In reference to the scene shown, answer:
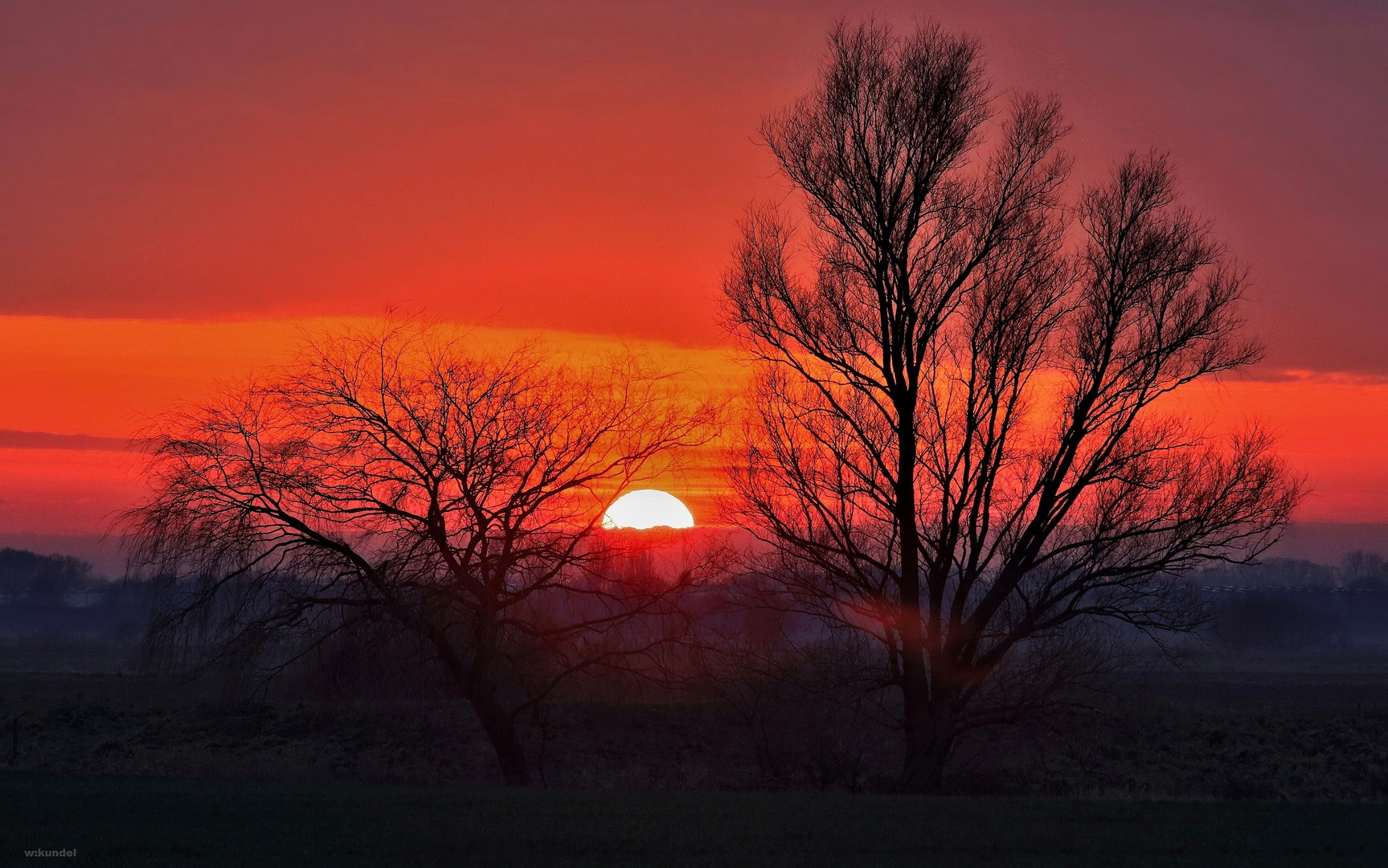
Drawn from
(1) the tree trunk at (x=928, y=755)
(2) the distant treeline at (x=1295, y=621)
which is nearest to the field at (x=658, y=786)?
(1) the tree trunk at (x=928, y=755)

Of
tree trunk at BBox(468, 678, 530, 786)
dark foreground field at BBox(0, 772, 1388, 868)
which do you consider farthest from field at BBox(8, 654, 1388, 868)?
tree trunk at BBox(468, 678, 530, 786)

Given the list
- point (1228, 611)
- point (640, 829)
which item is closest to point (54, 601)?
point (1228, 611)

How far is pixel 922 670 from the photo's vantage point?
18.6 metres

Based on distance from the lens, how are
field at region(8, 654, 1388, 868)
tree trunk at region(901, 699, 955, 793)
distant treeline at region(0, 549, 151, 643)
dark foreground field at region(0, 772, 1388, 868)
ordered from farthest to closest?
distant treeline at region(0, 549, 151, 643)
tree trunk at region(901, 699, 955, 793)
field at region(8, 654, 1388, 868)
dark foreground field at region(0, 772, 1388, 868)

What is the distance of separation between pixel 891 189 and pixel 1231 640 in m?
109

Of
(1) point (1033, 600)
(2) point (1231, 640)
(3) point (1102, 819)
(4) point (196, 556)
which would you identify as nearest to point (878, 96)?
(1) point (1033, 600)

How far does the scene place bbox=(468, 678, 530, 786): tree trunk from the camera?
19.5m

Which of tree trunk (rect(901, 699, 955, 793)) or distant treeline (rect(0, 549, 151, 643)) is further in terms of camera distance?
distant treeline (rect(0, 549, 151, 643))

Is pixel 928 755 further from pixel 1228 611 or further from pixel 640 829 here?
pixel 1228 611

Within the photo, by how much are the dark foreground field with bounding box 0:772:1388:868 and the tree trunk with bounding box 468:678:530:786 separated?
447 centimetres

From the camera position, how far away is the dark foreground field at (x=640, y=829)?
10.3 metres

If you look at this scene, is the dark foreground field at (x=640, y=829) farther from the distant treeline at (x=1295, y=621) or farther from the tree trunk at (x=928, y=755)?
the distant treeline at (x=1295, y=621)

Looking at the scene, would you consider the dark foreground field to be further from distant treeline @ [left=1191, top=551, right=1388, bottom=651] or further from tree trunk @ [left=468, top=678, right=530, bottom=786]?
distant treeline @ [left=1191, top=551, right=1388, bottom=651]

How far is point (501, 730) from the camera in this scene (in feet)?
65.6
